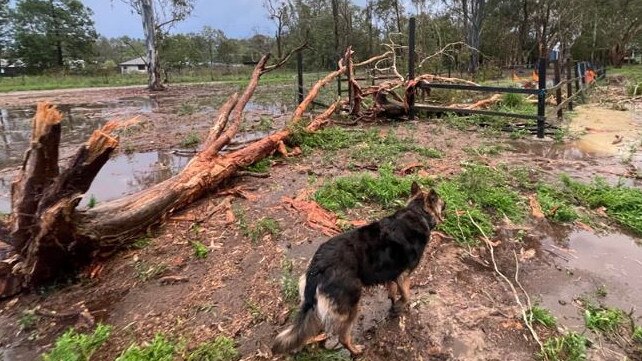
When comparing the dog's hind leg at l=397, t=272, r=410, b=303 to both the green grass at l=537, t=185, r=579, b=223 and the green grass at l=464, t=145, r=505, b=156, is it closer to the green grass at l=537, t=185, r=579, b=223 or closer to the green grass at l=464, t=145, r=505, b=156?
the green grass at l=537, t=185, r=579, b=223

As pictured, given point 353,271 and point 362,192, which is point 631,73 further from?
point 353,271

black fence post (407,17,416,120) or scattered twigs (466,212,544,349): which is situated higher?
black fence post (407,17,416,120)

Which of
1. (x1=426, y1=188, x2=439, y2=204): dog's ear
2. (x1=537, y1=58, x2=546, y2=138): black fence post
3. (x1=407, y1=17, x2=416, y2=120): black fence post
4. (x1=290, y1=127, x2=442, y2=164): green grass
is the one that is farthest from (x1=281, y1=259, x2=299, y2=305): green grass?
(x1=407, y1=17, x2=416, y2=120): black fence post

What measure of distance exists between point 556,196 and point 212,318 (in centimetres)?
448

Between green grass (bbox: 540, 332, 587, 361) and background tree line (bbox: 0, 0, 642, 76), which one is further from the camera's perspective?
background tree line (bbox: 0, 0, 642, 76)

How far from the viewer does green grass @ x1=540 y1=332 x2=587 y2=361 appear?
271cm

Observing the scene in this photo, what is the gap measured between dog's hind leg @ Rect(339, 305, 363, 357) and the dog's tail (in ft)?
0.56

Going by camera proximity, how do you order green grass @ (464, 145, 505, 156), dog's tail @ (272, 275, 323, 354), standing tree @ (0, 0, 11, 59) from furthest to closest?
standing tree @ (0, 0, 11, 59)
green grass @ (464, 145, 505, 156)
dog's tail @ (272, 275, 323, 354)

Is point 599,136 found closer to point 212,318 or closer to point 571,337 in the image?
point 571,337

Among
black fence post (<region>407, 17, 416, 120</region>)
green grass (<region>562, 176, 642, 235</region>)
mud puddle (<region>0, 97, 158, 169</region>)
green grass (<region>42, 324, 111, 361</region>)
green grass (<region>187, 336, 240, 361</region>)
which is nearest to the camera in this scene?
green grass (<region>42, 324, 111, 361</region>)

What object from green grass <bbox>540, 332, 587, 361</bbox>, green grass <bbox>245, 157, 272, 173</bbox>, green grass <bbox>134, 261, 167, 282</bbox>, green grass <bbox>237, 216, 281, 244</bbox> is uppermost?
green grass <bbox>245, 157, 272, 173</bbox>

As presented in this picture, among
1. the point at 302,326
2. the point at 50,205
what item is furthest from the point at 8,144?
the point at 302,326

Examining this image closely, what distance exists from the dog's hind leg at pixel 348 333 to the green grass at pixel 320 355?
8 centimetres

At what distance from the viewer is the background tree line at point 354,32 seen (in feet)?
118
